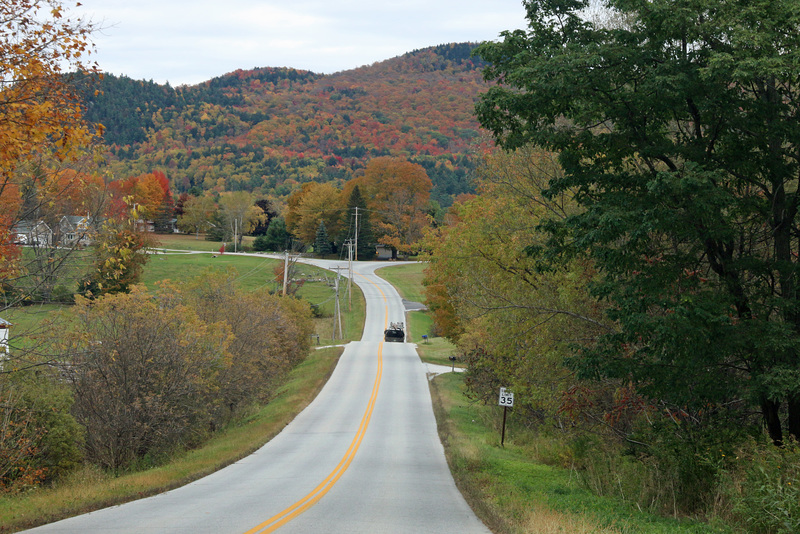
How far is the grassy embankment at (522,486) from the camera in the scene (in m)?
10.6

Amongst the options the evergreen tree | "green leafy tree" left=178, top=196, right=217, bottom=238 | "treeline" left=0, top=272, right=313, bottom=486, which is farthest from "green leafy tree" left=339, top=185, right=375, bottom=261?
"treeline" left=0, top=272, right=313, bottom=486

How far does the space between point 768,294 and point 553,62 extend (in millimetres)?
5880

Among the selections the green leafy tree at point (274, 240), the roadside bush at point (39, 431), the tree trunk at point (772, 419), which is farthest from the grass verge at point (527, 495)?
the green leafy tree at point (274, 240)

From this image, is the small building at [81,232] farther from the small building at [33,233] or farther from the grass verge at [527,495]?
the grass verge at [527,495]

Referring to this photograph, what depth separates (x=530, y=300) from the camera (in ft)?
61.9

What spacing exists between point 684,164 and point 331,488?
10.0 metres

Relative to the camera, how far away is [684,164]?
37.5ft

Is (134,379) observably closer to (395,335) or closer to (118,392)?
(118,392)

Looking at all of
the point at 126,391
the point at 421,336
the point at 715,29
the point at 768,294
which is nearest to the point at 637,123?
the point at 715,29

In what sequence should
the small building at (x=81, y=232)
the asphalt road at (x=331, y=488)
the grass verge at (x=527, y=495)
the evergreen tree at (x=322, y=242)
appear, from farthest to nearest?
1. the evergreen tree at (x=322, y=242)
2. the asphalt road at (x=331, y=488)
3. the grass verge at (x=527, y=495)
4. the small building at (x=81, y=232)

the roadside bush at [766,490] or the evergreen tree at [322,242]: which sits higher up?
the evergreen tree at [322,242]

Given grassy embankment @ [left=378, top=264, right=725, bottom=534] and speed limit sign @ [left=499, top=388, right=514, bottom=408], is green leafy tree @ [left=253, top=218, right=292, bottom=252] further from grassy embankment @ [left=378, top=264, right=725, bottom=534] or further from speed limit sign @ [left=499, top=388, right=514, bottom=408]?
speed limit sign @ [left=499, top=388, right=514, bottom=408]

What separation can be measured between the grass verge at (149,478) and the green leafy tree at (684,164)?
32.1ft

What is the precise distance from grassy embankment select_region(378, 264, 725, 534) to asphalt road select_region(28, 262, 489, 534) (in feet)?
1.54
